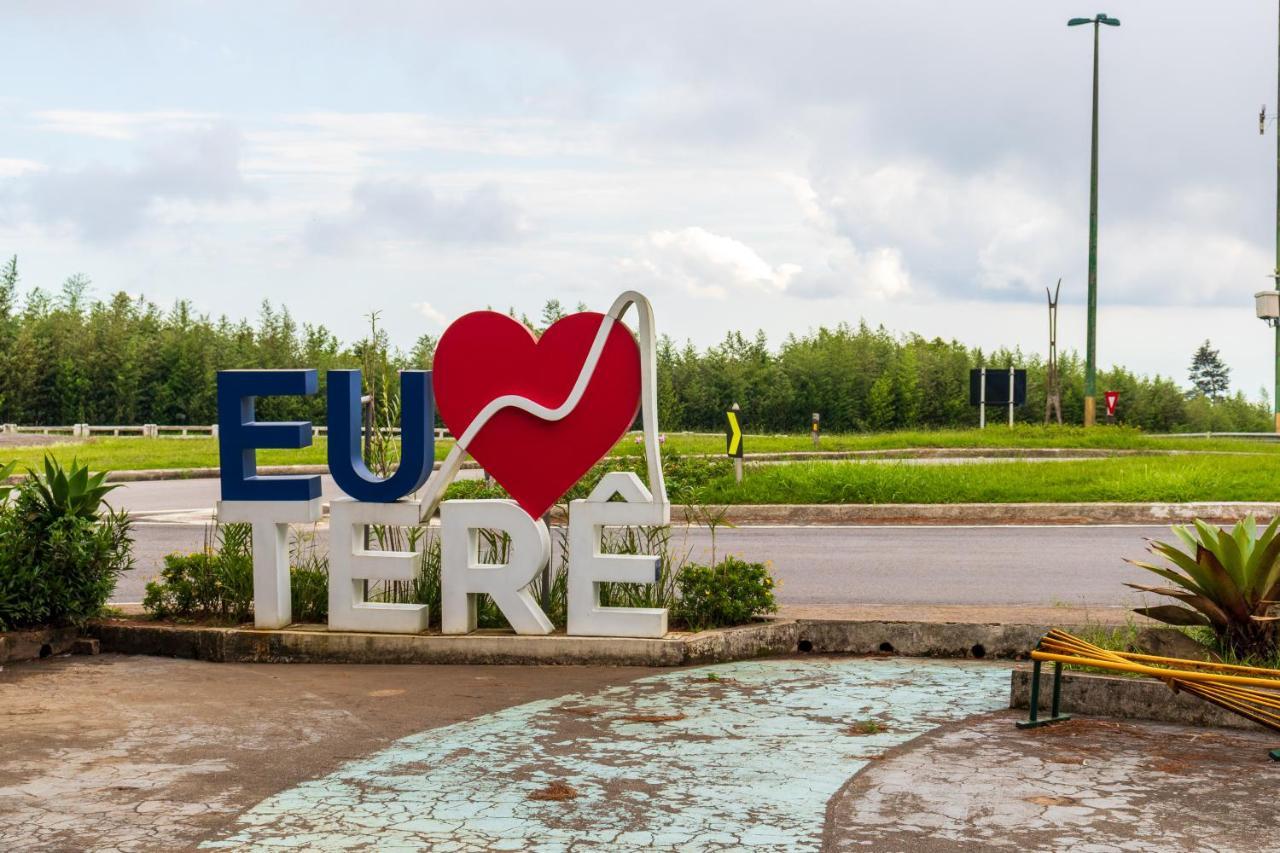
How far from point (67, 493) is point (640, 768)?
477 cm

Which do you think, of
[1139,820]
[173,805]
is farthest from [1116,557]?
[173,805]

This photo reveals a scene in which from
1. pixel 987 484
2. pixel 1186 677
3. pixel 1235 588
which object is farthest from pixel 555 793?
pixel 987 484

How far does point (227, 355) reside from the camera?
51750 mm

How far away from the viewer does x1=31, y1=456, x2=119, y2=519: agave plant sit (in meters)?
8.86

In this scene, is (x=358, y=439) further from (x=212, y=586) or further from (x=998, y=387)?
(x=998, y=387)

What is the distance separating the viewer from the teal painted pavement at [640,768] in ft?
16.4

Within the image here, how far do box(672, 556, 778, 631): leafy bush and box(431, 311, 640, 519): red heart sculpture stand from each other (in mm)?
959

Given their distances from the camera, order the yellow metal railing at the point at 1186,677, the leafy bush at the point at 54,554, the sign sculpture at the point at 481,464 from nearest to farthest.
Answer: the yellow metal railing at the point at 1186,677
the sign sculpture at the point at 481,464
the leafy bush at the point at 54,554

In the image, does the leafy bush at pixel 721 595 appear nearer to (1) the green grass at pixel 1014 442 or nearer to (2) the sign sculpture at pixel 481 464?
(2) the sign sculpture at pixel 481 464

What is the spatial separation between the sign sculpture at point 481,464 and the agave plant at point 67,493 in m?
0.88

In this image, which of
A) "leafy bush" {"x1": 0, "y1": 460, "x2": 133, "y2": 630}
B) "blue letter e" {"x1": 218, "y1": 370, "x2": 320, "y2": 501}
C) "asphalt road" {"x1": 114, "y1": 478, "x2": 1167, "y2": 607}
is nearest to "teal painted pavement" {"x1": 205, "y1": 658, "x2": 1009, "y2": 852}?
"blue letter e" {"x1": 218, "y1": 370, "x2": 320, "y2": 501}

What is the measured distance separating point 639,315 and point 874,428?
38277 mm

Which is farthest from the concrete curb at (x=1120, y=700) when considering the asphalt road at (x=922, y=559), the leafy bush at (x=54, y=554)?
the leafy bush at (x=54, y=554)

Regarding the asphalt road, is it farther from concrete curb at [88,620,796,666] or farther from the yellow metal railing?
the yellow metal railing
